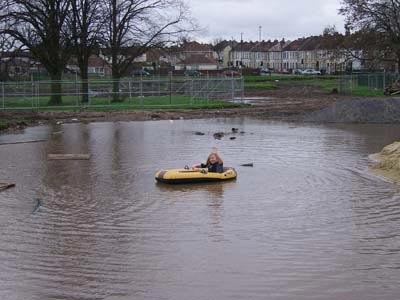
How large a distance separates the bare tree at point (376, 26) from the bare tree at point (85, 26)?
2563cm

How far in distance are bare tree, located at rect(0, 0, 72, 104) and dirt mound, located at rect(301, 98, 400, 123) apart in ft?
67.3

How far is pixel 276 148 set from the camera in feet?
80.9

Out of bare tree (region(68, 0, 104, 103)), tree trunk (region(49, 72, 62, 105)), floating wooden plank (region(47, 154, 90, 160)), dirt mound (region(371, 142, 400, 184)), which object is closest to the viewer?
dirt mound (region(371, 142, 400, 184))

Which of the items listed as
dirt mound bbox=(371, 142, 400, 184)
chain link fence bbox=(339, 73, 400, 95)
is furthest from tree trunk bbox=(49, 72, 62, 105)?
dirt mound bbox=(371, 142, 400, 184)

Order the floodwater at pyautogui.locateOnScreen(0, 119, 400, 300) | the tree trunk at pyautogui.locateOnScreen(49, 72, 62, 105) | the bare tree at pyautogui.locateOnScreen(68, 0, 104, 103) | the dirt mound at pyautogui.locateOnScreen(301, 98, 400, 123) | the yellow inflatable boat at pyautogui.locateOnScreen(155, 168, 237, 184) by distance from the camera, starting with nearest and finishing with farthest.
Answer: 1. the floodwater at pyautogui.locateOnScreen(0, 119, 400, 300)
2. the yellow inflatable boat at pyautogui.locateOnScreen(155, 168, 237, 184)
3. the dirt mound at pyautogui.locateOnScreen(301, 98, 400, 123)
4. the tree trunk at pyautogui.locateOnScreen(49, 72, 62, 105)
5. the bare tree at pyautogui.locateOnScreen(68, 0, 104, 103)

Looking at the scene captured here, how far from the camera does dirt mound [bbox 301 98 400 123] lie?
37.5 meters

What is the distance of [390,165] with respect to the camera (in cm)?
1845

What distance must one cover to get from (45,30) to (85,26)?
3519 mm

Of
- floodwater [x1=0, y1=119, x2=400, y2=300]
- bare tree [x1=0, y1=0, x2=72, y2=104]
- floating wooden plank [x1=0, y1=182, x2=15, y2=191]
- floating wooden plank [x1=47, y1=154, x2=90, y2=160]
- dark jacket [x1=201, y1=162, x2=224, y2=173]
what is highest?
bare tree [x1=0, y1=0, x2=72, y2=104]

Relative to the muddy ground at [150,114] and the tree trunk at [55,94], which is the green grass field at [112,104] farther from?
the muddy ground at [150,114]

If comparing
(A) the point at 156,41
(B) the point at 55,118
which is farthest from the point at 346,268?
(A) the point at 156,41

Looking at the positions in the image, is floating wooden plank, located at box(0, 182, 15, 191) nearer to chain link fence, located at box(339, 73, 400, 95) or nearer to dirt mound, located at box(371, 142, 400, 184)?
dirt mound, located at box(371, 142, 400, 184)

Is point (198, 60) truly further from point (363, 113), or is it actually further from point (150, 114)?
point (363, 113)

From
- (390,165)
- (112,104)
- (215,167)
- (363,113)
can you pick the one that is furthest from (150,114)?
(215,167)
